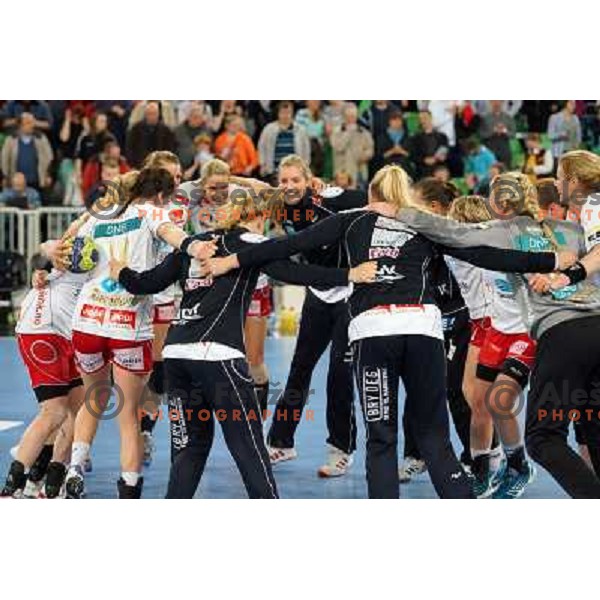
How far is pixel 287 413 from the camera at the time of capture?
9234mm

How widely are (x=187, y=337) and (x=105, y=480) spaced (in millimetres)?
2065

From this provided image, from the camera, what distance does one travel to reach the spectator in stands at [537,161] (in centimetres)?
1861

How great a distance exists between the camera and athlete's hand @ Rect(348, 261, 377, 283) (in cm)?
684

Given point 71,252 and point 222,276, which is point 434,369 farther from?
point 71,252

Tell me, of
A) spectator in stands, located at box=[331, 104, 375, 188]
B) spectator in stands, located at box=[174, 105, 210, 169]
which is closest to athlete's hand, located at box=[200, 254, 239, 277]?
spectator in stands, located at box=[174, 105, 210, 169]

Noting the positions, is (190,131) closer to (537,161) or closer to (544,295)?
(537,161)

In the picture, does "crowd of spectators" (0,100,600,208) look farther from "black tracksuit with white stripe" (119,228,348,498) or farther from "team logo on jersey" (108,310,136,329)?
"black tracksuit with white stripe" (119,228,348,498)

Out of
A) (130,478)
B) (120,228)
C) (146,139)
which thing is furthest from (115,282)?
(146,139)

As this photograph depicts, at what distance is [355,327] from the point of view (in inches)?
273

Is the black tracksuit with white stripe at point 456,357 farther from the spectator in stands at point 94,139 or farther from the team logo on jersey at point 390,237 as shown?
the spectator in stands at point 94,139

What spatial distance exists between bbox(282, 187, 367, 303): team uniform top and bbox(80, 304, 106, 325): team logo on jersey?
161 cm

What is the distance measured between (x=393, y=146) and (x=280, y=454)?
9.85m

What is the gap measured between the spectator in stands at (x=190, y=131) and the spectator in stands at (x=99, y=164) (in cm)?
76

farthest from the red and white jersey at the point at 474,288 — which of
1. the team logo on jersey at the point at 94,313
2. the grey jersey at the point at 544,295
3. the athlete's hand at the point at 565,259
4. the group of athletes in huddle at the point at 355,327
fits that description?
the team logo on jersey at the point at 94,313
